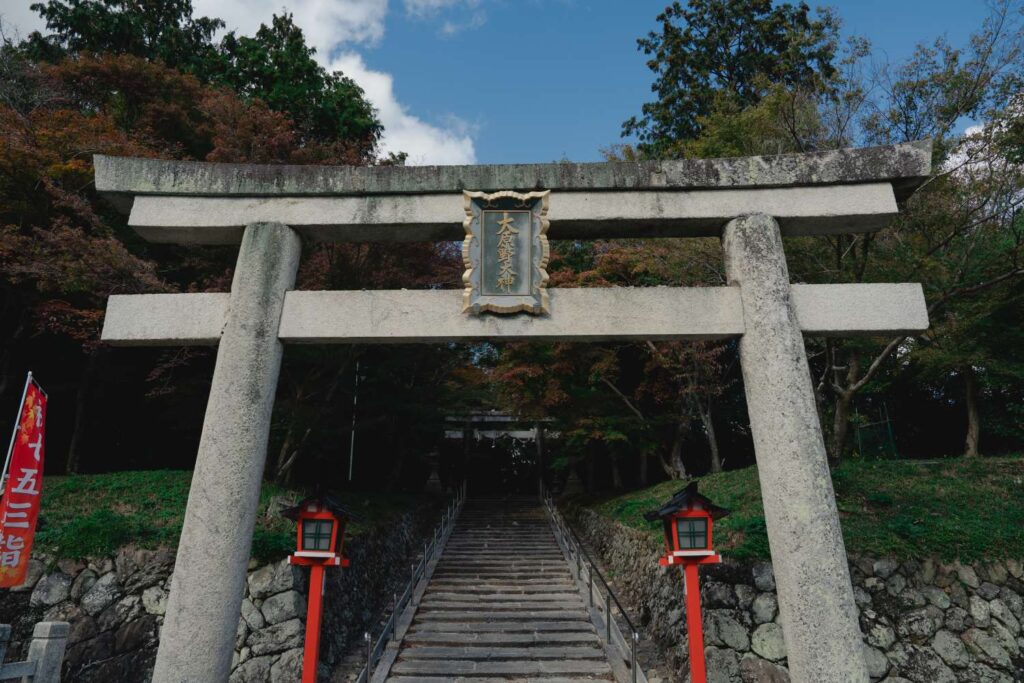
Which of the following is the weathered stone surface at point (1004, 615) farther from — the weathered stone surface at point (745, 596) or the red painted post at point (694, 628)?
→ the red painted post at point (694, 628)

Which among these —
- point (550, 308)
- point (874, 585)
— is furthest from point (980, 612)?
point (550, 308)

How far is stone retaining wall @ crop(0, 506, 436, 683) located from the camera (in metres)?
8.20

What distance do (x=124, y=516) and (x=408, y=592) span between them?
15.5 ft

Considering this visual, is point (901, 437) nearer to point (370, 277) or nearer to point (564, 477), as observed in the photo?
point (564, 477)

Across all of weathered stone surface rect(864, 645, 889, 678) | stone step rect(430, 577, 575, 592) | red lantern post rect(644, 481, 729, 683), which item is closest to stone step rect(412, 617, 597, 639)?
stone step rect(430, 577, 575, 592)

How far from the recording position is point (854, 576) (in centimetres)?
835

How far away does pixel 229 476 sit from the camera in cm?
538

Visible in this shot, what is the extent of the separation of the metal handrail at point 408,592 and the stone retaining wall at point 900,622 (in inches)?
159

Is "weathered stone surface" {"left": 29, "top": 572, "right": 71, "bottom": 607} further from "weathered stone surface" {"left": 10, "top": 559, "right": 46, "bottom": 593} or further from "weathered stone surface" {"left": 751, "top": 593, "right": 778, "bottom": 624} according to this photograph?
"weathered stone surface" {"left": 751, "top": 593, "right": 778, "bottom": 624}

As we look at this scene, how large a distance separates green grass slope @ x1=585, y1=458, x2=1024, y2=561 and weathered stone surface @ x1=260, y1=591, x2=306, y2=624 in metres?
6.04

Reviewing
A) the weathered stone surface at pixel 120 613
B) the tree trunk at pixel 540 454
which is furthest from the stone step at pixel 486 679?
the tree trunk at pixel 540 454

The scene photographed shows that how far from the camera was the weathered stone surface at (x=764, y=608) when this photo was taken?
8.14 meters

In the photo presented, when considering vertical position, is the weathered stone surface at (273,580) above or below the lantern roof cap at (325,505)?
below

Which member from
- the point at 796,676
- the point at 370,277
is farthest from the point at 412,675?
the point at 370,277
